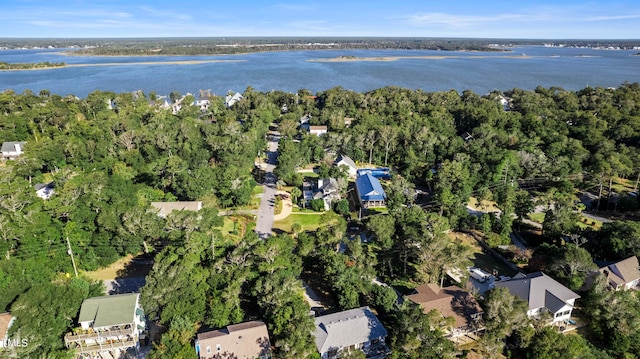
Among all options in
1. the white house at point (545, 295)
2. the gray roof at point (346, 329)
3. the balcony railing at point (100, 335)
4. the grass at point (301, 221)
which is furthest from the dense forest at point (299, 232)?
the grass at point (301, 221)

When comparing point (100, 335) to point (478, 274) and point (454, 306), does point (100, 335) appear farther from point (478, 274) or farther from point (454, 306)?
point (478, 274)

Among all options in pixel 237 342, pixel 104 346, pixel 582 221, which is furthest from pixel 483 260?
pixel 104 346

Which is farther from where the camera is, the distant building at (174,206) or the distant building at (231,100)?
the distant building at (231,100)

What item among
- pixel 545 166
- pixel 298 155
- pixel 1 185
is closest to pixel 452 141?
pixel 545 166

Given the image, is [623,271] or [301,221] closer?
[623,271]

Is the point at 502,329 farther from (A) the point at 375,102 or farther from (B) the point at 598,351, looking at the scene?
(A) the point at 375,102

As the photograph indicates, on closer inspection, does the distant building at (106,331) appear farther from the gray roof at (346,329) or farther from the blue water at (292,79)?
the blue water at (292,79)
